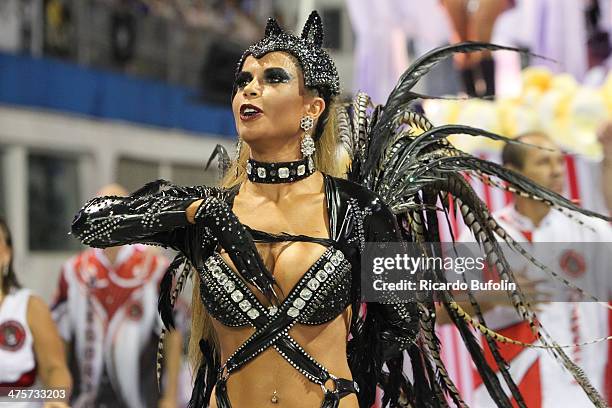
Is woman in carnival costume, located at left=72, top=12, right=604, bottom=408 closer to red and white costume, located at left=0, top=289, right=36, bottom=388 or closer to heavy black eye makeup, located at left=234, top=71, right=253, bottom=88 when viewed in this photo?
heavy black eye makeup, located at left=234, top=71, right=253, bottom=88

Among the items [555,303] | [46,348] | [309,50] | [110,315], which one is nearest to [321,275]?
[309,50]

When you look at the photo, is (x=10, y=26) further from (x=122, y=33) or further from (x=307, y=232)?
(x=307, y=232)

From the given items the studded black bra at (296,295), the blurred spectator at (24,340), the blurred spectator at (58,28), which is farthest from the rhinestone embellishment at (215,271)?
the blurred spectator at (58,28)

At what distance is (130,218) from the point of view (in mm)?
2699

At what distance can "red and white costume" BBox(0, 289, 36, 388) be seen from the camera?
4289mm

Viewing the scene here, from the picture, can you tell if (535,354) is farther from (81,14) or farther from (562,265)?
(81,14)

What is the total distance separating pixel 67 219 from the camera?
30.0ft

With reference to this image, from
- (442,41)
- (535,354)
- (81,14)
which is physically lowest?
(535,354)

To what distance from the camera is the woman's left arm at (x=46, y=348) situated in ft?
14.3

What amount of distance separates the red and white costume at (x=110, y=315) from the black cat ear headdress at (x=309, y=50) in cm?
322

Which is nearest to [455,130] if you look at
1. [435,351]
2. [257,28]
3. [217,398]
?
[435,351]

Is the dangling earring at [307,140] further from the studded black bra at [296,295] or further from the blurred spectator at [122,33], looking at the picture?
the blurred spectator at [122,33]

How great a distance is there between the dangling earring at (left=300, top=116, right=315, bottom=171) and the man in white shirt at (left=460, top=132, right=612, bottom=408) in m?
0.96

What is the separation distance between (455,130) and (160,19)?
7678mm
